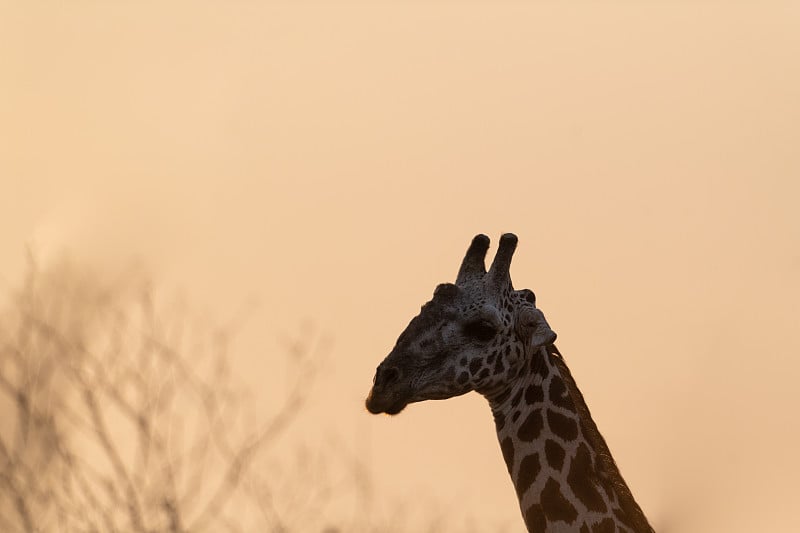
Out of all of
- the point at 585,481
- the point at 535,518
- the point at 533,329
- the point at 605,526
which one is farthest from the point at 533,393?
the point at 605,526

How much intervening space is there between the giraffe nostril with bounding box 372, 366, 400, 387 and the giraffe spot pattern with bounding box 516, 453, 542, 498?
0.94m

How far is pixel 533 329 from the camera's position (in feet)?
26.4

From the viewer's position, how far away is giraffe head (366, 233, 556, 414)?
782cm

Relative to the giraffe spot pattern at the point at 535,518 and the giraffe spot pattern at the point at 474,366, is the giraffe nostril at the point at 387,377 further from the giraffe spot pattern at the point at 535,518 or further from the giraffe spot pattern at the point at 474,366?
the giraffe spot pattern at the point at 535,518

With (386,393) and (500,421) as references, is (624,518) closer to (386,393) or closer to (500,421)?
(500,421)

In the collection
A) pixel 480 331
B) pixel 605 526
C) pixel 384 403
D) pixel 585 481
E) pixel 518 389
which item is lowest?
pixel 605 526

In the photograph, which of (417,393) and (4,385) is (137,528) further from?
(417,393)

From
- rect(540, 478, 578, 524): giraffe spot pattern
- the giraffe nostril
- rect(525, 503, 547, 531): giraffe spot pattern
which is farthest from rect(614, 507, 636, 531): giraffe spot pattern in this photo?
the giraffe nostril

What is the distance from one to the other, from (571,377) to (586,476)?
0.67m

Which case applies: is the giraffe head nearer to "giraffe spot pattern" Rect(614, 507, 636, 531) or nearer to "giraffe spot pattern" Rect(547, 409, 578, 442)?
"giraffe spot pattern" Rect(547, 409, 578, 442)

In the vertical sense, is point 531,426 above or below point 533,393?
below

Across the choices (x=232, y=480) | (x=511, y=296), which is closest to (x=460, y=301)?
(x=511, y=296)

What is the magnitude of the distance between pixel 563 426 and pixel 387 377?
110 cm

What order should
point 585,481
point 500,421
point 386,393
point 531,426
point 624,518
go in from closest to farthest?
point 386,393
point 624,518
point 585,481
point 531,426
point 500,421
